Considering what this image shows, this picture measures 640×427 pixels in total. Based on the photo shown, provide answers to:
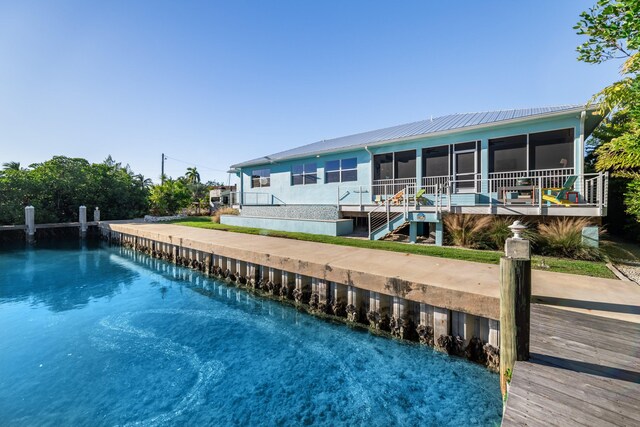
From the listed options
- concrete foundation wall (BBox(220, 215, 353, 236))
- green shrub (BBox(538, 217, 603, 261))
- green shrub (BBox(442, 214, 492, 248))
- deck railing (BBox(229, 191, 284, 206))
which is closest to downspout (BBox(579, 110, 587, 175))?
green shrub (BBox(538, 217, 603, 261))

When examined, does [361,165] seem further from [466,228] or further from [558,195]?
[558,195]

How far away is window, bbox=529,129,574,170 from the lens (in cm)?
982

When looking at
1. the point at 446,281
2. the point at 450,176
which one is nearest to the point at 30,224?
the point at 446,281

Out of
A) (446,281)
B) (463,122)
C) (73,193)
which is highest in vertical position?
(463,122)

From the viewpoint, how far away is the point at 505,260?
127 inches

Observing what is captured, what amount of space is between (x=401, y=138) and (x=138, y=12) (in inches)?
480

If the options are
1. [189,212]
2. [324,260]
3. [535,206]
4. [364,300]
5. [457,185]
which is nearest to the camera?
[364,300]

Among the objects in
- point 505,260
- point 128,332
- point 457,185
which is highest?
point 457,185

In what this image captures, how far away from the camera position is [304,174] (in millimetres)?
16516

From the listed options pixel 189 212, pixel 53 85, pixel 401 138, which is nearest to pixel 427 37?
pixel 401 138

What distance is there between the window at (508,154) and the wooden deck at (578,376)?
8649 mm

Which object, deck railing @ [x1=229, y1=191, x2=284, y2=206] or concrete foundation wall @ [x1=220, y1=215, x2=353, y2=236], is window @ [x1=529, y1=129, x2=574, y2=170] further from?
deck railing @ [x1=229, y1=191, x2=284, y2=206]

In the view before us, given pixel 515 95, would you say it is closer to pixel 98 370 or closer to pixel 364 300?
pixel 364 300

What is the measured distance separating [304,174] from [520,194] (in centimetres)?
1096
